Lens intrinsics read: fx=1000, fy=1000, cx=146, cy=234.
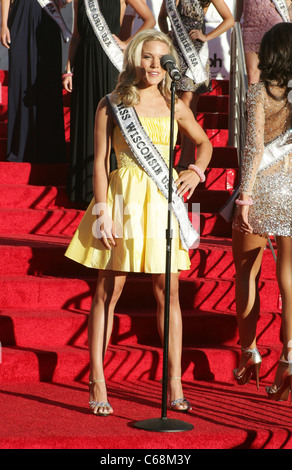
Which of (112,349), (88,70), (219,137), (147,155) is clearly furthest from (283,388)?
(219,137)

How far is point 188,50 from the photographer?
22.1 feet

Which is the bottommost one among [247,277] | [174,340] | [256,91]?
[174,340]

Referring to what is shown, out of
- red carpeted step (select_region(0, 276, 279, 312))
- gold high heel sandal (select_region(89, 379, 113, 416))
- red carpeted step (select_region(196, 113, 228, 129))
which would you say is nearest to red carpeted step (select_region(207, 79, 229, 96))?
red carpeted step (select_region(196, 113, 228, 129))

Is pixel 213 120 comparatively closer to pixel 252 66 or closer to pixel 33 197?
pixel 252 66

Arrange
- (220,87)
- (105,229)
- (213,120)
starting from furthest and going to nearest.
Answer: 1. (220,87)
2. (213,120)
3. (105,229)

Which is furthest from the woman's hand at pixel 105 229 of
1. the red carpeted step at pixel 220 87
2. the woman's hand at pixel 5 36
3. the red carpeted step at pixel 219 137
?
the red carpeted step at pixel 220 87

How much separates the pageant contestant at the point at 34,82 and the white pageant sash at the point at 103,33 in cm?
65

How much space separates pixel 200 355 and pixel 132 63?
5.28 feet

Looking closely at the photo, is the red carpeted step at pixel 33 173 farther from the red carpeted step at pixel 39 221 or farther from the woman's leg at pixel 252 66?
the woman's leg at pixel 252 66

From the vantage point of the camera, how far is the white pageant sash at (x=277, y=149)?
4426 millimetres

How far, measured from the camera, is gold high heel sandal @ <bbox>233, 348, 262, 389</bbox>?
470 centimetres

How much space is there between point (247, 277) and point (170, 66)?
1.12 meters

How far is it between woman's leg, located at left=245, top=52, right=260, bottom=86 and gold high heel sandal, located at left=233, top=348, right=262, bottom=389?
115 inches
